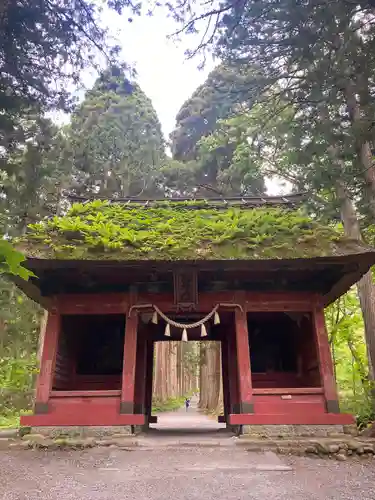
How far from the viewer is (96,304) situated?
762 centimetres

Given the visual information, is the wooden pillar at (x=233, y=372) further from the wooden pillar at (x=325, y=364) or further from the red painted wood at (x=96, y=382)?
the red painted wood at (x=96, y=382)

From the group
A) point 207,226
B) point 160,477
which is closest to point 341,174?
point 207,226

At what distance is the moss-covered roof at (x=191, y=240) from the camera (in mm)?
6823

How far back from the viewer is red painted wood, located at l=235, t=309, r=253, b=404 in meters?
6.92

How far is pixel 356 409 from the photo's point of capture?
9164 millimetres

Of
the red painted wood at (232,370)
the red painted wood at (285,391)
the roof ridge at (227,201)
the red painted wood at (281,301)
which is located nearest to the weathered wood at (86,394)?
the red painted wood at (285,391)

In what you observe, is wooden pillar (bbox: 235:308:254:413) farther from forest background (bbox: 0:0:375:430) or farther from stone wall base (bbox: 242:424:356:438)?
forest background (bbox: 0:0:375:430)

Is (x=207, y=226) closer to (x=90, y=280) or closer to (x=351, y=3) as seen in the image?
(x=90, y=280)

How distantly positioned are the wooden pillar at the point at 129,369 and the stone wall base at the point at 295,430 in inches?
81.2

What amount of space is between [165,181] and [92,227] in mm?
14438

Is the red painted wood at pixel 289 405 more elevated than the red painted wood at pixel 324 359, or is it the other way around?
the red painted wood at pixel 324 359

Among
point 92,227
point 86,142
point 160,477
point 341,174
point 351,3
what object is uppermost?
point 86,142

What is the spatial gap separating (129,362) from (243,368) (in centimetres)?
212

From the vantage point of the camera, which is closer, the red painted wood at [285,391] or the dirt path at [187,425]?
the red painted wood at [285,391]
